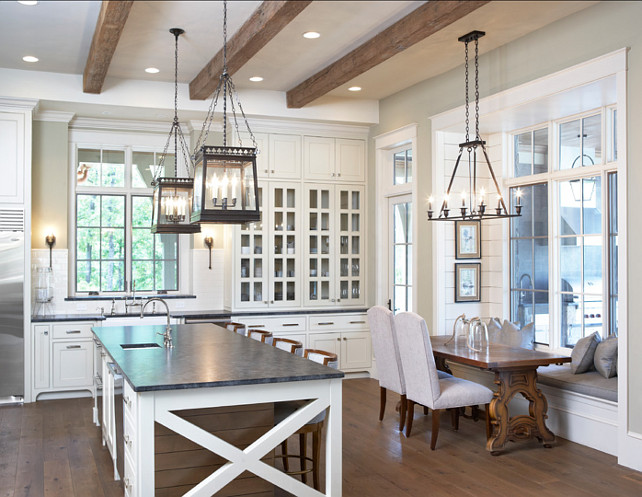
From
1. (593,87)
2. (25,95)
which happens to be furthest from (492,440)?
(25,95)

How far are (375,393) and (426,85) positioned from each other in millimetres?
3318

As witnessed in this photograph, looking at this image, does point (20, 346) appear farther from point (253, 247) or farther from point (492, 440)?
point (492, 440)

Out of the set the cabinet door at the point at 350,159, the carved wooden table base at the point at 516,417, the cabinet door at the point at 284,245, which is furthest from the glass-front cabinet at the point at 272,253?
the carved wooden table base at the point at 516,417

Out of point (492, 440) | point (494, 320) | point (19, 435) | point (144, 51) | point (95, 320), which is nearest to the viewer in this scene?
point (492, 440)

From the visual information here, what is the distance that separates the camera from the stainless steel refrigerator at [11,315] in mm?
6617

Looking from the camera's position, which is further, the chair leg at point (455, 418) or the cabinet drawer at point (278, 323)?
the cabinet drawer at point (278, 323)

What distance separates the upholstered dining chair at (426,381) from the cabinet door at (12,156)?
4.12 metres

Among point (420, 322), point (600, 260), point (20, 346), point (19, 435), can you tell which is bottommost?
point (19, 435)

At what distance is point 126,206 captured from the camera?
790cm

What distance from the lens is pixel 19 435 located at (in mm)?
5559

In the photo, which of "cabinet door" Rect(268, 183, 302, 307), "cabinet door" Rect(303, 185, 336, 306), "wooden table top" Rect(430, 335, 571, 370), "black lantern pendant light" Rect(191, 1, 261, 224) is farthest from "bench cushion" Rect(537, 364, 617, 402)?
"cabinet door" Rect(268, 183, 302, 307)

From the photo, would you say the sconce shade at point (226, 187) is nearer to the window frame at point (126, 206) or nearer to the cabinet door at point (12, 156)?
the cabinet door at point (12, 156)

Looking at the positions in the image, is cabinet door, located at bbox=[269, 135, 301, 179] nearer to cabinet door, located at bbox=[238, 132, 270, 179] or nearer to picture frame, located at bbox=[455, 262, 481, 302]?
cabinet door, located at bbox=[238, 132, 270, 179]

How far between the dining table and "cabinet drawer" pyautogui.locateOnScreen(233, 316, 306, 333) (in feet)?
9.21
